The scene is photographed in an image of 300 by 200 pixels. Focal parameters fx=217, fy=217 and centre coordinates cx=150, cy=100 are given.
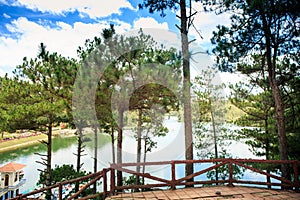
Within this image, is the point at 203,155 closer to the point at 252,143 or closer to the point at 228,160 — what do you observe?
the point at 252,143

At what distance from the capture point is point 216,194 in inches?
141

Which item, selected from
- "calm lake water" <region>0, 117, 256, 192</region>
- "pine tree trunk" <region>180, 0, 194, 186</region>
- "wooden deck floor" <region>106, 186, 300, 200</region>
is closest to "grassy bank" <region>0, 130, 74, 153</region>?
"calm lake water" <region>0, 117, 256, 192</region>

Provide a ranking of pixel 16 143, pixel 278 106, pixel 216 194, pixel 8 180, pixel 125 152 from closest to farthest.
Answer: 1. pixel 216 194
2. pixel 278 106
3. pixel 8 180
4. pixel 125 152
5. pixel 16 143

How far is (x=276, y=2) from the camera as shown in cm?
421

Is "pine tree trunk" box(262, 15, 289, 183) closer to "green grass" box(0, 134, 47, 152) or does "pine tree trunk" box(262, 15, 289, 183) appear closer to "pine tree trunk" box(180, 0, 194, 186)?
"pine tree trunk" box(180, 0, 194, 186)

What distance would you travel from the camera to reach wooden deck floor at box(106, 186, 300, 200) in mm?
3469

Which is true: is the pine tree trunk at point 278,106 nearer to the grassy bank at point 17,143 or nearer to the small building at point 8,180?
the grassy bank at point 17,143

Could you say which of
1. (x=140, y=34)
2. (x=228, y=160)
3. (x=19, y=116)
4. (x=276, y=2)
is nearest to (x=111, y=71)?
(x=140, y=34)

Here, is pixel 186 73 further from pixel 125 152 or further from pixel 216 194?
pixel 125 152

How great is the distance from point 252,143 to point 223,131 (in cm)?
245

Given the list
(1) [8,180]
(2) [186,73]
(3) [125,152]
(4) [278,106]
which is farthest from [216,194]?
(1) [8,180]

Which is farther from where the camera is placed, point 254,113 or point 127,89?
point 254,113

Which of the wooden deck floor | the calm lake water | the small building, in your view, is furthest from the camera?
the calm lake water

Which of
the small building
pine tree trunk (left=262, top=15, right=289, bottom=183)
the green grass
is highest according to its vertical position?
pine tree trunk (left=262, top=15, right=289, bottom=183)
